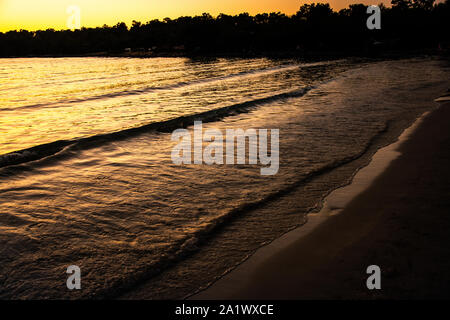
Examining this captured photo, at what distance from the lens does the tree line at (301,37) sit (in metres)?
77.1

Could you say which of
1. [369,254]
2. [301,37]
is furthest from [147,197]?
[301,37]

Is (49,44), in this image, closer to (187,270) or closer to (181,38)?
(181,38)

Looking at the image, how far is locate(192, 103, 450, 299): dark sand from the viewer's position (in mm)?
3648

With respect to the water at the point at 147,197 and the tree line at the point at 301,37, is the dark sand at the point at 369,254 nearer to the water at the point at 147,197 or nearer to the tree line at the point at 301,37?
the water at the point at 147,197

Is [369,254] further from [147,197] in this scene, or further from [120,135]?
[120,135]

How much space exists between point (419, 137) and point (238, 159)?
5.45 metres

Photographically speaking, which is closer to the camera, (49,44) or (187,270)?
(187,270)

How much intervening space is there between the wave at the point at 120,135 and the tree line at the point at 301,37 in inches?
2503

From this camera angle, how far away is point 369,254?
4.23 meters

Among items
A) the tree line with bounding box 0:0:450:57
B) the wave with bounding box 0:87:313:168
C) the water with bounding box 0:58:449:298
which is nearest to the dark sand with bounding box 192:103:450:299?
the water with bounding box 0:58:449:298

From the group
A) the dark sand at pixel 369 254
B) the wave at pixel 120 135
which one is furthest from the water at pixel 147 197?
the dark sand at pixel 369 254

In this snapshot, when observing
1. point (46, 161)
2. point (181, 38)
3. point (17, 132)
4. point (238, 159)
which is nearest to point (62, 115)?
point (17, 132)

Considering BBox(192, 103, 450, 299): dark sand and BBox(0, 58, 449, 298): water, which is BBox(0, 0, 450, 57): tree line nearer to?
BBox(0, 58, 449, 298): water
